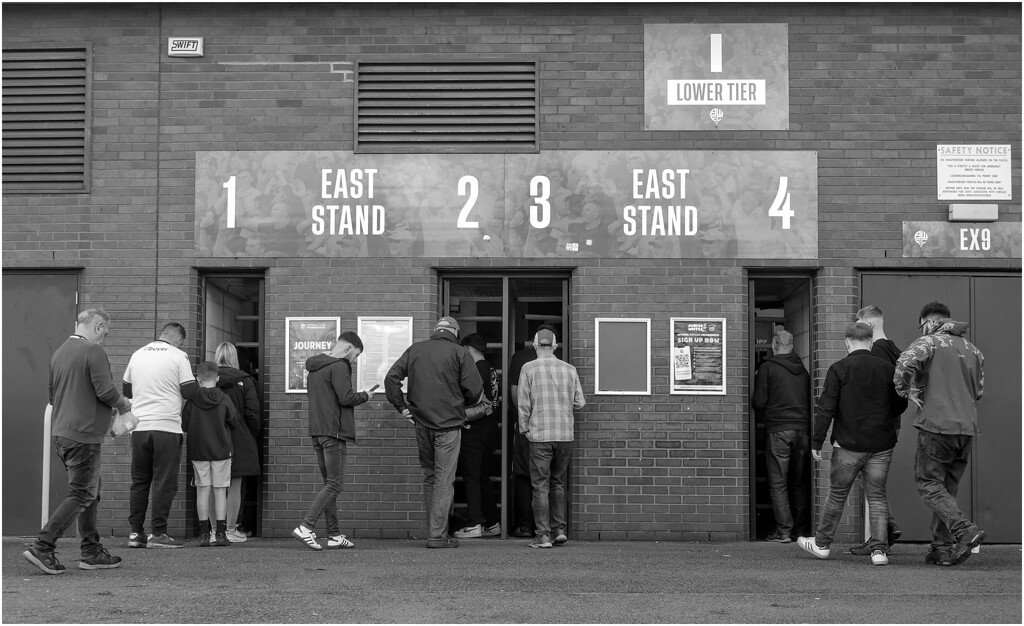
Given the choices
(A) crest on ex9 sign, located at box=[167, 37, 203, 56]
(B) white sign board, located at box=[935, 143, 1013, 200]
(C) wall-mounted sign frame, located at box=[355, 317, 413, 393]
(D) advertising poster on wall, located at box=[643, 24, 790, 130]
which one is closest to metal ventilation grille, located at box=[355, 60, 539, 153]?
(D) advertising poster on wall, located at box=[643, 24, 790, 130]

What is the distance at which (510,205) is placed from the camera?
10930 millimetres

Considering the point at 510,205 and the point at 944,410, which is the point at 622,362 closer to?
the point at 510,205

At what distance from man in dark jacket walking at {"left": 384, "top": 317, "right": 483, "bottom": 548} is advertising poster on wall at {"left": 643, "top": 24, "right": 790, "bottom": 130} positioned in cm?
294

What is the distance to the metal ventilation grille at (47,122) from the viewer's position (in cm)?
1117

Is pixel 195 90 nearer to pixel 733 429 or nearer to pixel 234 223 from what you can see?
pixel 234 223

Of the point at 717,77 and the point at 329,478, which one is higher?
the point at 717,77

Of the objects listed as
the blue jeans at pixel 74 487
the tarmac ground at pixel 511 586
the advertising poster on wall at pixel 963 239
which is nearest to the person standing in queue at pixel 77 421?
the blue jeans at pixel 74 487

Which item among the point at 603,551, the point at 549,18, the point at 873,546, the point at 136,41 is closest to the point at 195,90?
the point at 136,41

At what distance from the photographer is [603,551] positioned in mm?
9906

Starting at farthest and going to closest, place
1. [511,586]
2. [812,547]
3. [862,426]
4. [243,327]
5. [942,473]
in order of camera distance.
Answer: [243,327] < [812,547] < [862,426] < [942,473] < [511,586]

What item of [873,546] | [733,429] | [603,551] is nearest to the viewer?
[873,546]

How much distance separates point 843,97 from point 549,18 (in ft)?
9.29

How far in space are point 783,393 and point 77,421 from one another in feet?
19.7

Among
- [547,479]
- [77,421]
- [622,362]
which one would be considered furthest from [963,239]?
[77,421]
